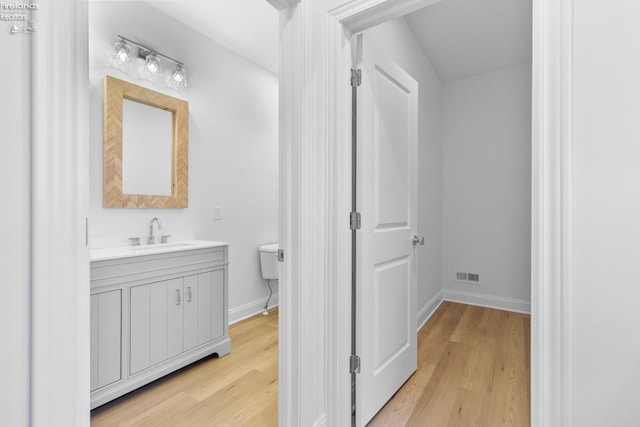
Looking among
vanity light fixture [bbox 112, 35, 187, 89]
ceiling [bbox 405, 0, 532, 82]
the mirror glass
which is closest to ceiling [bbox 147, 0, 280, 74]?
vanity light fixture [bbox 112, 35, 187, 89]

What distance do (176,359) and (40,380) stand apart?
1.77m

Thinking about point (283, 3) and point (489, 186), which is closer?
point (283, 3)

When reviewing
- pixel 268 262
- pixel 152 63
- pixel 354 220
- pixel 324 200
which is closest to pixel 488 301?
pixel 268 262

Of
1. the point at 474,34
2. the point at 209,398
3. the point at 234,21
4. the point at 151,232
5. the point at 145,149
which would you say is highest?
the point at 474,34

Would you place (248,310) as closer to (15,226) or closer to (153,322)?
(153,322)

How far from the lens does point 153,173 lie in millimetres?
2479

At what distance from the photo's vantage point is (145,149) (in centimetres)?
244

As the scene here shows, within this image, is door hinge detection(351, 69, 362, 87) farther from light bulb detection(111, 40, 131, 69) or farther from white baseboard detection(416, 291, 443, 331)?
white baseboard detection(416, 291, 443, 331)

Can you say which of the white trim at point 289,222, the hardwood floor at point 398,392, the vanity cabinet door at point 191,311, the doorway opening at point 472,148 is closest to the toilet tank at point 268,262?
the hardwood floor at point 398,392

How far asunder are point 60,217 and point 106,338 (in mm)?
1558

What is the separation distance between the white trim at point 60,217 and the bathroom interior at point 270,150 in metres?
1.49

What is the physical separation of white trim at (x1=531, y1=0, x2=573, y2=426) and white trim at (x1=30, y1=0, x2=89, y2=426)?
121cm

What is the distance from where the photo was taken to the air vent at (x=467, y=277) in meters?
3.78

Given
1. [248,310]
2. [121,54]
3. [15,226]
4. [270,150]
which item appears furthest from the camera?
[270,150]
